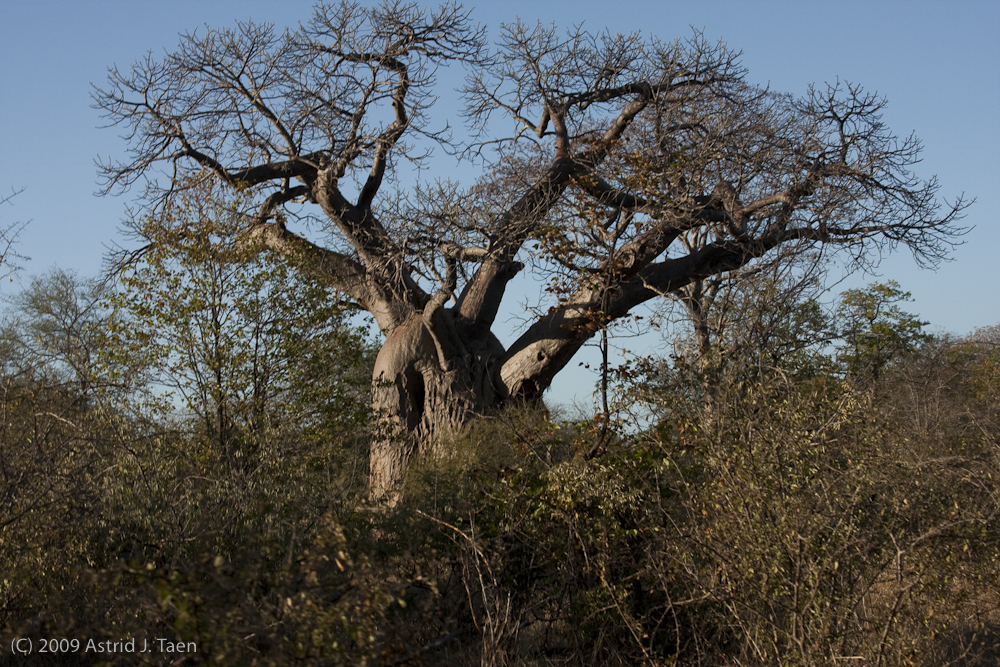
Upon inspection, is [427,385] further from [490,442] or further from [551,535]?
[551,535]

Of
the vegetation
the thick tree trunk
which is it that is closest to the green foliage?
the vegetation

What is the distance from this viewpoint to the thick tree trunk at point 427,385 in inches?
394

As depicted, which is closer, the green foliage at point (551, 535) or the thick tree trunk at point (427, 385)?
the green foliage at point (551, 535)

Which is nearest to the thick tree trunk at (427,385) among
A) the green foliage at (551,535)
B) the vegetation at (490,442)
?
the vegetation at (490,442)

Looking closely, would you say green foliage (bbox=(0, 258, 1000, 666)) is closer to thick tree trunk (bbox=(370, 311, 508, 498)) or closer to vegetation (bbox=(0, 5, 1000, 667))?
vegetation (bbox=(0, 5, 1000, 667))

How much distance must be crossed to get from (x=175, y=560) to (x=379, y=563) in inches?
44.5

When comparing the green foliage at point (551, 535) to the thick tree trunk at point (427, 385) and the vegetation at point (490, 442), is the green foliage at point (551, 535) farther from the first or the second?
the thick tree trunk at point (427, 385)

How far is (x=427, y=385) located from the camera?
10.3 m

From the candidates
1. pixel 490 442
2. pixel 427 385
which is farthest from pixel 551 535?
pixel 427 385

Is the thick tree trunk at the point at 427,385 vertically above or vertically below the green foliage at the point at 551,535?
above

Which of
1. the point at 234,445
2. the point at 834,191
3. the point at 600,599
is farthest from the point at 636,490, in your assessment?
the point at 834,191

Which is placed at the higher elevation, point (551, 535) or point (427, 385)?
point (427, 385)

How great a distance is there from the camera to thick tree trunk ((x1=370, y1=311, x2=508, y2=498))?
10016 mm

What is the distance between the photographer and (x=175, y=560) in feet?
12.6
